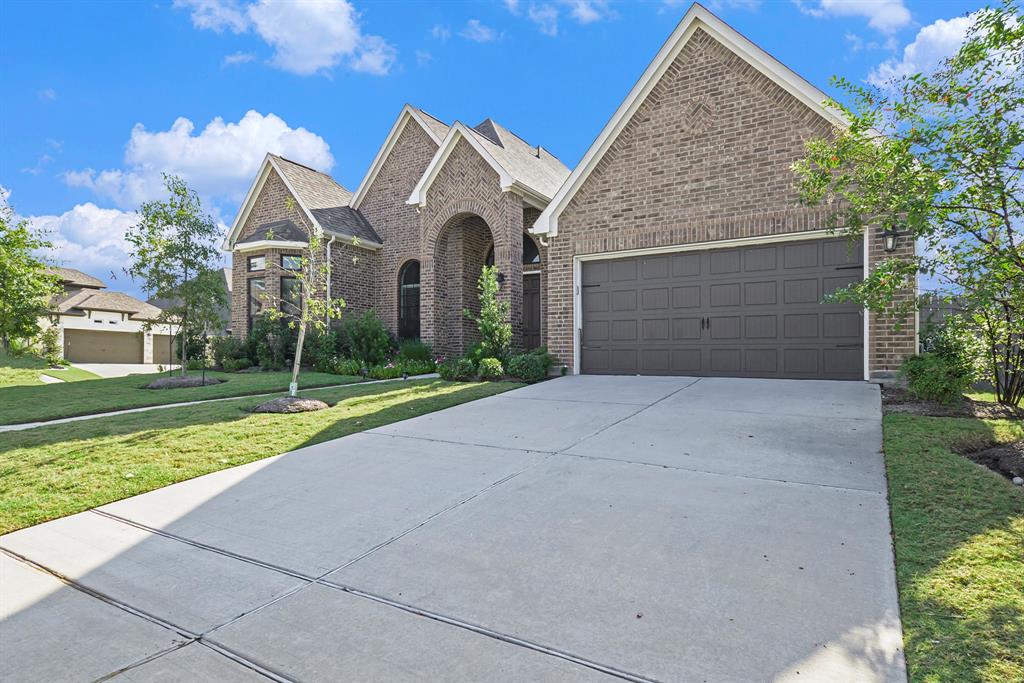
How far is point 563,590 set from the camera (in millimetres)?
2734

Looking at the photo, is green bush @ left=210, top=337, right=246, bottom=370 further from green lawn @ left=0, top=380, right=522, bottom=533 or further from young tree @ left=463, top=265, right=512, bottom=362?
young tree @ left=463, top=265, right=512, bottom=362

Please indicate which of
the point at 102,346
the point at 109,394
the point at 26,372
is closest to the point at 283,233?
the point at 109,394

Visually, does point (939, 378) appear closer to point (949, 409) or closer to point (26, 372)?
point (949, 409)

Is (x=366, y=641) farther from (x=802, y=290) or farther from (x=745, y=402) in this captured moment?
(x=802, y=290)

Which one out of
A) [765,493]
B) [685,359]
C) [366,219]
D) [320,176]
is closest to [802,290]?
[685,359]

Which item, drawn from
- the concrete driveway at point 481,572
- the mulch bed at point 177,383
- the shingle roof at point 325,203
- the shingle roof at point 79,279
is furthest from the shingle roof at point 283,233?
the shingle roof at point 79,279

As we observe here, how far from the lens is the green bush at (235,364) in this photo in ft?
53.7

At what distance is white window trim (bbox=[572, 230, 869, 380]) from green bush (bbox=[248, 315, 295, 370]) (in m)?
9.02

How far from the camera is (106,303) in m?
33.2

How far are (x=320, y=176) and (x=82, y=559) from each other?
63.3 feet

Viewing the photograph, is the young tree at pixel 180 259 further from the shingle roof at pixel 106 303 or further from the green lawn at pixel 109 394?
the shingle roof at pixel 106 303

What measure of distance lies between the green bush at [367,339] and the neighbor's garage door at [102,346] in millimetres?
21774

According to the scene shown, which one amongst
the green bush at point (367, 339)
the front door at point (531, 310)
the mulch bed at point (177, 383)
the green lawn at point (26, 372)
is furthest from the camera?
the front door at point (531, 310)

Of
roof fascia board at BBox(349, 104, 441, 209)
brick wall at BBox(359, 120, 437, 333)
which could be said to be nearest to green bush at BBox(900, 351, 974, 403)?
brick wall at BBox(359, 120, 437, 333)
